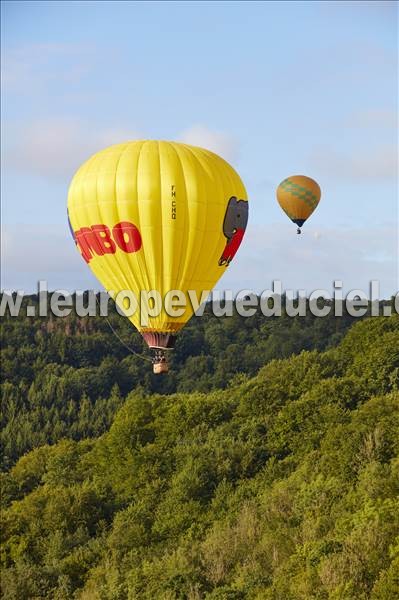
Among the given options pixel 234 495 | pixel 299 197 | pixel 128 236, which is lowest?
pixel 234 495

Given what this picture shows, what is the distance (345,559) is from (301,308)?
11170 centimetres

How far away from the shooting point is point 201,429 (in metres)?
73.1

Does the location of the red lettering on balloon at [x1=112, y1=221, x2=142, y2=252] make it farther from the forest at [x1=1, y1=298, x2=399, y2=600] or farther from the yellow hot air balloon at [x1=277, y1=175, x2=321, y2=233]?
the yellow hot air balloon at [x1=277, y1=175, x2=321, y2=233]

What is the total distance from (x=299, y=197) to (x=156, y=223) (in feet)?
46.6

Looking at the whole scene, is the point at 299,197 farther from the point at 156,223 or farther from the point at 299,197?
the point at 156,223

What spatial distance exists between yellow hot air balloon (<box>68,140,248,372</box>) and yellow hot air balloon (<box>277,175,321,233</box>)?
12.4 m

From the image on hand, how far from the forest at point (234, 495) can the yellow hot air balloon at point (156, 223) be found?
34.3 feet

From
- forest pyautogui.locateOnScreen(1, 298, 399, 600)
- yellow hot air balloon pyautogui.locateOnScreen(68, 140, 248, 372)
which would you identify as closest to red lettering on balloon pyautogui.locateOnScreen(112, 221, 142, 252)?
yellow hot air balloon pyautogui.locateOnScreen(68, 140, 248, 372)

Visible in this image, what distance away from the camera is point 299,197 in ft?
173

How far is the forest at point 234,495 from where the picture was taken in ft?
149

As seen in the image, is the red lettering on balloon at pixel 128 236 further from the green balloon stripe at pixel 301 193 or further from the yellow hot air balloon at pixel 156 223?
the green balloon stripe at pixel 301 193

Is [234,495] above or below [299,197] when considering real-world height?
below

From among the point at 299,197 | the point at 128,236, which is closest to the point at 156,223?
the point at 128,236

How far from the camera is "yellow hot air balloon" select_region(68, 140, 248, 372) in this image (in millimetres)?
39781
